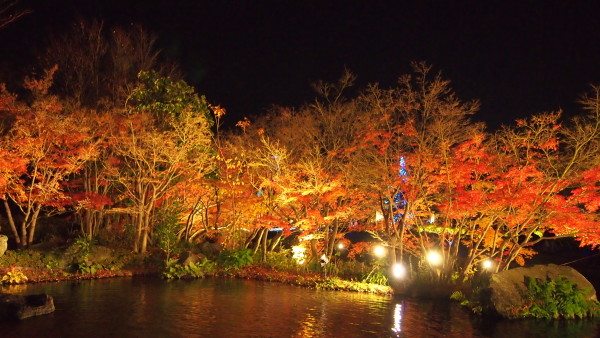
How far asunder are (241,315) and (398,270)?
7.51 meters

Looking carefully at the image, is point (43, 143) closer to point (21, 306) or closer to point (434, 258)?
point (21, 306)

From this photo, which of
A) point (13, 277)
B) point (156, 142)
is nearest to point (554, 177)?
point (156, 142)

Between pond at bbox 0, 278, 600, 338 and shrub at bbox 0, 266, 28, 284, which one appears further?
shrub at bbox 0, 266, 28, 284

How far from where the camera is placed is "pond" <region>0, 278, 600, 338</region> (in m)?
9.87

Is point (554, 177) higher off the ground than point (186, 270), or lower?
higher

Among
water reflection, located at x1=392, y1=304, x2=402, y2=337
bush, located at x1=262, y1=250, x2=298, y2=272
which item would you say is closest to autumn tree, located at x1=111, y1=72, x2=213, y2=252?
bush, located at x1=262, y1=250, x2=298, y2=272

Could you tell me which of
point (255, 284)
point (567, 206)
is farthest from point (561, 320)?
point (255, 284)

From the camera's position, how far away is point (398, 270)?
56.6 ft

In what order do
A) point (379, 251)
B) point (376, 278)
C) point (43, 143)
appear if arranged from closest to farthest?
point (43, 143), point (376, 278), point (379, 251)

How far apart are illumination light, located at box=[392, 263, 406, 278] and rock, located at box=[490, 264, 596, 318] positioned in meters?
3.79

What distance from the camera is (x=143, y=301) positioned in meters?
13.0

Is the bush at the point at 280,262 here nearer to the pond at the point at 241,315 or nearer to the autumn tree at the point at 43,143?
the pond at the point at 241,315

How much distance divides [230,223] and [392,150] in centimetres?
928

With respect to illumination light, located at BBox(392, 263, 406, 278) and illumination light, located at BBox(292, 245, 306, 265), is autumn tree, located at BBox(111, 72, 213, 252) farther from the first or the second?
illumination light, located at BBox(392, 263, 406, 278)
